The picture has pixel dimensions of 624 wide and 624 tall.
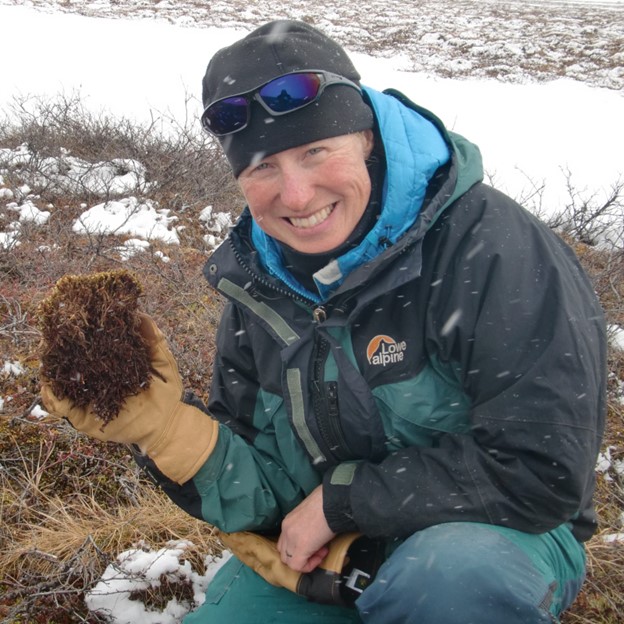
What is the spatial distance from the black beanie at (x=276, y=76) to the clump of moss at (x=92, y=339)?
0.59 m

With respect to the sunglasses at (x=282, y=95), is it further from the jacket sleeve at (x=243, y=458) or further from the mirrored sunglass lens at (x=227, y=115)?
the jacket sleeve at (x=243, y=458)

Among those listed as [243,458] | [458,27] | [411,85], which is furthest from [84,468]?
[458,27]

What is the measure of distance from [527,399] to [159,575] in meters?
1.81

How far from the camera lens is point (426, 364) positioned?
167 cm

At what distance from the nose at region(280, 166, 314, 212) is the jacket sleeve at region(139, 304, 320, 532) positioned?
524 millimetres

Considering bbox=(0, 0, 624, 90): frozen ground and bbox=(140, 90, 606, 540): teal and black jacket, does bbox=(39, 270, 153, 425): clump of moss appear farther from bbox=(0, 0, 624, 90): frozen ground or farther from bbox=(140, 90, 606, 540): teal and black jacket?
bbox=(0, 0, 624, 90): frozen ground

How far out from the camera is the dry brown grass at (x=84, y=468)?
7.38 ft

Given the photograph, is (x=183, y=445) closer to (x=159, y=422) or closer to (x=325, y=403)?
(x=159, y=422)

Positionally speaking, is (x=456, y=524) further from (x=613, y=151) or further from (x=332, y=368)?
(x=613, y=151)

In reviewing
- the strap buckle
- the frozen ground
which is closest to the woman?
the strap buckle

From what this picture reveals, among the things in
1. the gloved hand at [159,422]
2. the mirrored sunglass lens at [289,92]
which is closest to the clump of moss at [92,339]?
the gloved hand at [159,422]

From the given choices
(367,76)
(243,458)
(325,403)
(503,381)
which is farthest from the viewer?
(367,76)

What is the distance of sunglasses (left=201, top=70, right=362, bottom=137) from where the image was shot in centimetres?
156

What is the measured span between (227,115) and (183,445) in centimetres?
110
